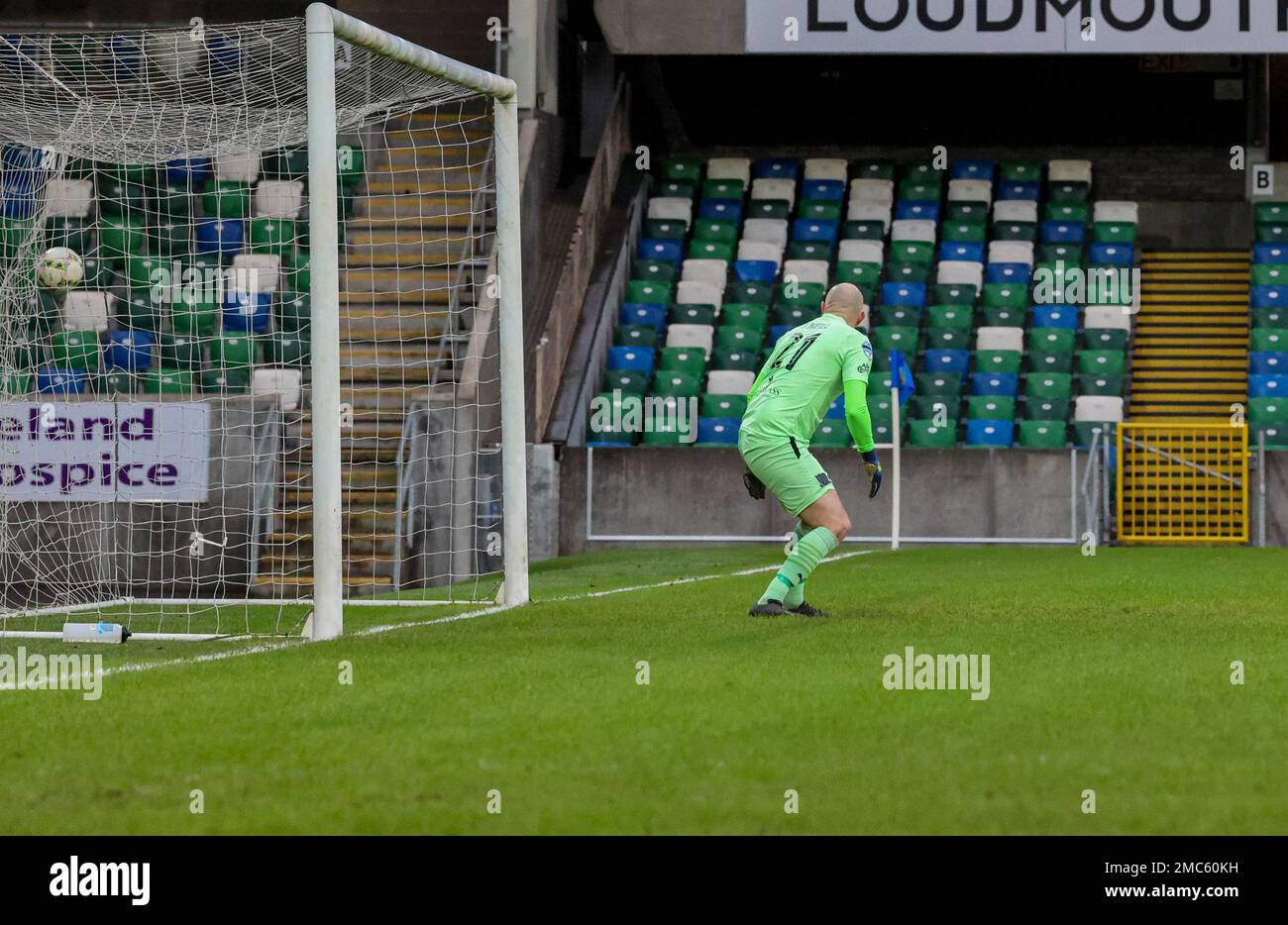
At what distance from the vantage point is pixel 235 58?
13.9 m

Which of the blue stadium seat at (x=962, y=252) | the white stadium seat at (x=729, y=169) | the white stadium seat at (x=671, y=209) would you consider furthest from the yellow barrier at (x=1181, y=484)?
the white stadium seat at (x=729, y=169)

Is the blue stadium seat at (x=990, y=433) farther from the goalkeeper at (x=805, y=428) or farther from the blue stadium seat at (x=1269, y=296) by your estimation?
the goalkeeper at (x=805, y=428)

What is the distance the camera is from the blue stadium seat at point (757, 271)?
25469 millimetres

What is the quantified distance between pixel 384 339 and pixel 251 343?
5.62 feet

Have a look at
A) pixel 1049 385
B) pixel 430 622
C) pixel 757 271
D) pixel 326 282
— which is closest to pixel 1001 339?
pixel 1049 385

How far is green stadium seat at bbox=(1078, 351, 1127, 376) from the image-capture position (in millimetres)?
23844

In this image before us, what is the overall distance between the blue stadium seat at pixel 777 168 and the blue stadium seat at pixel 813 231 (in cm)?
126

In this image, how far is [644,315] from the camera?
24.7 meters

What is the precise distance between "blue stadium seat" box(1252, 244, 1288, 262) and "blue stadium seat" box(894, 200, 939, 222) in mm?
4248

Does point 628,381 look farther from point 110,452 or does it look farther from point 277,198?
point 110,452
